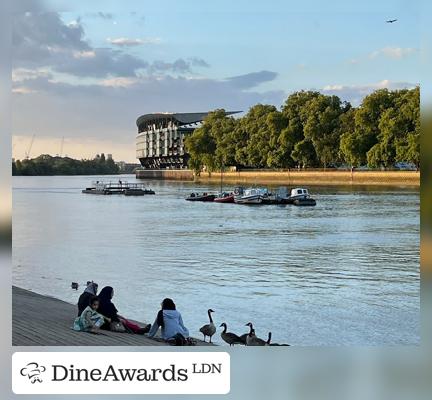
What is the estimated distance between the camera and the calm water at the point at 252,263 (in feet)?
25.8

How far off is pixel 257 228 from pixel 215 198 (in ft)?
36.5

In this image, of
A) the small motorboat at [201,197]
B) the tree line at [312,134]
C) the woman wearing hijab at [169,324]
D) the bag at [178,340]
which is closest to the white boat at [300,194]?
the small motorboat at [201,197]

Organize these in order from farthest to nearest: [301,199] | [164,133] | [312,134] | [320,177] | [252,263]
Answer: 1. [164,133]
2. [320,177]
3. [312,134]
4. [301,199]
5. [252,263]

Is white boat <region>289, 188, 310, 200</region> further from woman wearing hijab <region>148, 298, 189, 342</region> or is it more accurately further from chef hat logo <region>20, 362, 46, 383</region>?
chef hat logo <region>20, 362, 46, 383</region>

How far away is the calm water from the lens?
7.85 m

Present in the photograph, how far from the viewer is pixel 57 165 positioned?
16656 mm

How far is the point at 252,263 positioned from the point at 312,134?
880 inches

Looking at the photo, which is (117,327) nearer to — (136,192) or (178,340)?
(178,340)

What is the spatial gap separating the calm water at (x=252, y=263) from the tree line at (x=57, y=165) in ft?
4.83

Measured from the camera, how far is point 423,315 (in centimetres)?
543

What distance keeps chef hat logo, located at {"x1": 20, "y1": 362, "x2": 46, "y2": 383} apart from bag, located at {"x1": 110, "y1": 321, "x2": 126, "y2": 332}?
3.82 ft

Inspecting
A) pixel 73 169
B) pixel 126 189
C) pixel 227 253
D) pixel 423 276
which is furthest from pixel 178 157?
pixel 423 276

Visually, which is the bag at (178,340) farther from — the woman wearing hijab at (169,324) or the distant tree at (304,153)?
the distant tree at (304,153)

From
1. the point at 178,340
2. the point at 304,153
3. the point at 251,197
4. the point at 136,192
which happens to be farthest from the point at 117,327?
the point at 304,153
